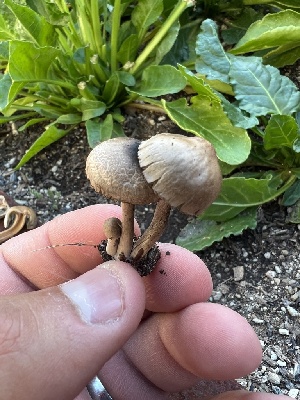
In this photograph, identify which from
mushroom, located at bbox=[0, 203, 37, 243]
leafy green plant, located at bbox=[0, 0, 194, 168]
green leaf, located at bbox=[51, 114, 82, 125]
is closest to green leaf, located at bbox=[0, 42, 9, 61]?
leafy green plant, located at bbox=[0, 0, 194, 168]

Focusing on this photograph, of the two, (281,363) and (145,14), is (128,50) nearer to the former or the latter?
(145,14)

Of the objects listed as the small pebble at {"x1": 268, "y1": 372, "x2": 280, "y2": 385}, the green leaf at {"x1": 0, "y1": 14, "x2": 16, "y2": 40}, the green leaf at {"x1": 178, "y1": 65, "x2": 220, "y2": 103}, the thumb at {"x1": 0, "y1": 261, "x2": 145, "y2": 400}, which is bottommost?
the small pebble at {"x1": 268, "y1": 372, "x2": 280, "y2": 385}

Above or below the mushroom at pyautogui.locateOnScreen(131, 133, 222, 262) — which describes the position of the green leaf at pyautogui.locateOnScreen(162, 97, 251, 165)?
below

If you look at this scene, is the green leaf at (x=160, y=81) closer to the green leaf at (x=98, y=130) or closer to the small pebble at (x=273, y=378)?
the green leaf at (x=98, y=130)

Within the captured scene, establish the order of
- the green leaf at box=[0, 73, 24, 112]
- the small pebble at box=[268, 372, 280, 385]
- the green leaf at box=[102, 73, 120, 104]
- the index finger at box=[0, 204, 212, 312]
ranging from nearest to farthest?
the index finger at box=[0, 204, 212, 312], the small pebble at box=[268, 372, 280, 385], the green leaf at box=[0, 73, 24, 112], the green leaf at box=[102, 73, 120, 104]

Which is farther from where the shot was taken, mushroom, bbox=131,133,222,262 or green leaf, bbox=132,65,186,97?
green leaf, bbox=132,65,186,97

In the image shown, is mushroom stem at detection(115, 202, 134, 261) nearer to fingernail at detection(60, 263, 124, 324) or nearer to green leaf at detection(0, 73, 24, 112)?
fingernail at detection(60, 263, 124, 324)

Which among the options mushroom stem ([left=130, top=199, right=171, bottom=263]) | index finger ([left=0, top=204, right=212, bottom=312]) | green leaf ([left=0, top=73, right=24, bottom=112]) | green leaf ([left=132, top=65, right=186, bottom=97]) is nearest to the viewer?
mushroom stem ([left=130, top=199, right=171, bottom=263])

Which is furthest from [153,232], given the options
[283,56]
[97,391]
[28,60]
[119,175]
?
[283,56]
